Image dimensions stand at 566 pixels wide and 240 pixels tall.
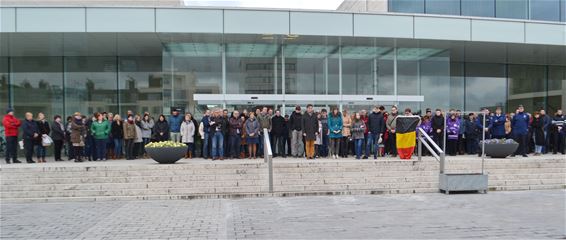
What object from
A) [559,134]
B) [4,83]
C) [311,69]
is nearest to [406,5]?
[311,69]

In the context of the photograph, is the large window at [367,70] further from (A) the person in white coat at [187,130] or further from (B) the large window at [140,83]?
(B) the large window at [140,83]

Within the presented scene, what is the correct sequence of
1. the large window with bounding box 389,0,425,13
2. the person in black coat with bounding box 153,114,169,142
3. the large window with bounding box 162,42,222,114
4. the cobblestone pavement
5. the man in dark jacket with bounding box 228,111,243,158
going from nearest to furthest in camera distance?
1. the cobblestone pavement
2. the man in dark jacket with bounding box 228,111,243,158
3. the person in black coat with bounding box 153,114,169,142
4. the large window with bounding box 162,42,222,114
5. the large window with bounding box 389,0,425,13

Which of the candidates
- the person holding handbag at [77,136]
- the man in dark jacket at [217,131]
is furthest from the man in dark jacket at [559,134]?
the person holding handbag at [77,136]

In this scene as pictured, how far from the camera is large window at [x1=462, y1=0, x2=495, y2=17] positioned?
1972cm

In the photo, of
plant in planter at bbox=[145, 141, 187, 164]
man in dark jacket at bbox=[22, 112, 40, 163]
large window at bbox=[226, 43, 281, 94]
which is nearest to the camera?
plant in planter at bbox=[145, 141, 187, 164]

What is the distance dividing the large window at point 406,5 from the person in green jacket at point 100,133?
40.5 ft

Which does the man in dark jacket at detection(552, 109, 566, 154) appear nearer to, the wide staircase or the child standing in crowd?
the wide staircase

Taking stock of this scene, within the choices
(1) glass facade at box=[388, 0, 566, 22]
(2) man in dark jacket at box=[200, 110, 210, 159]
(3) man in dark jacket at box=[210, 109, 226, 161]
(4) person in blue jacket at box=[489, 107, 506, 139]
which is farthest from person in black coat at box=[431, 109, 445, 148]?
(2) man in dark jacket at box=[200, 110, 210, 159]

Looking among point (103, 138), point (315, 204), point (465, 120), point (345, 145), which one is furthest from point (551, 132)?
point (103, 138)

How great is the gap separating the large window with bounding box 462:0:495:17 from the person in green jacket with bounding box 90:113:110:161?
14.8 m

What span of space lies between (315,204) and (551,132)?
11.8 metres

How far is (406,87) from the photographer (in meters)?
18.9

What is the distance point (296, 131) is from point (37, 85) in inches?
468

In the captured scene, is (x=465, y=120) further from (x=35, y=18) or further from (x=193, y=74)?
(x=35, y=18)
